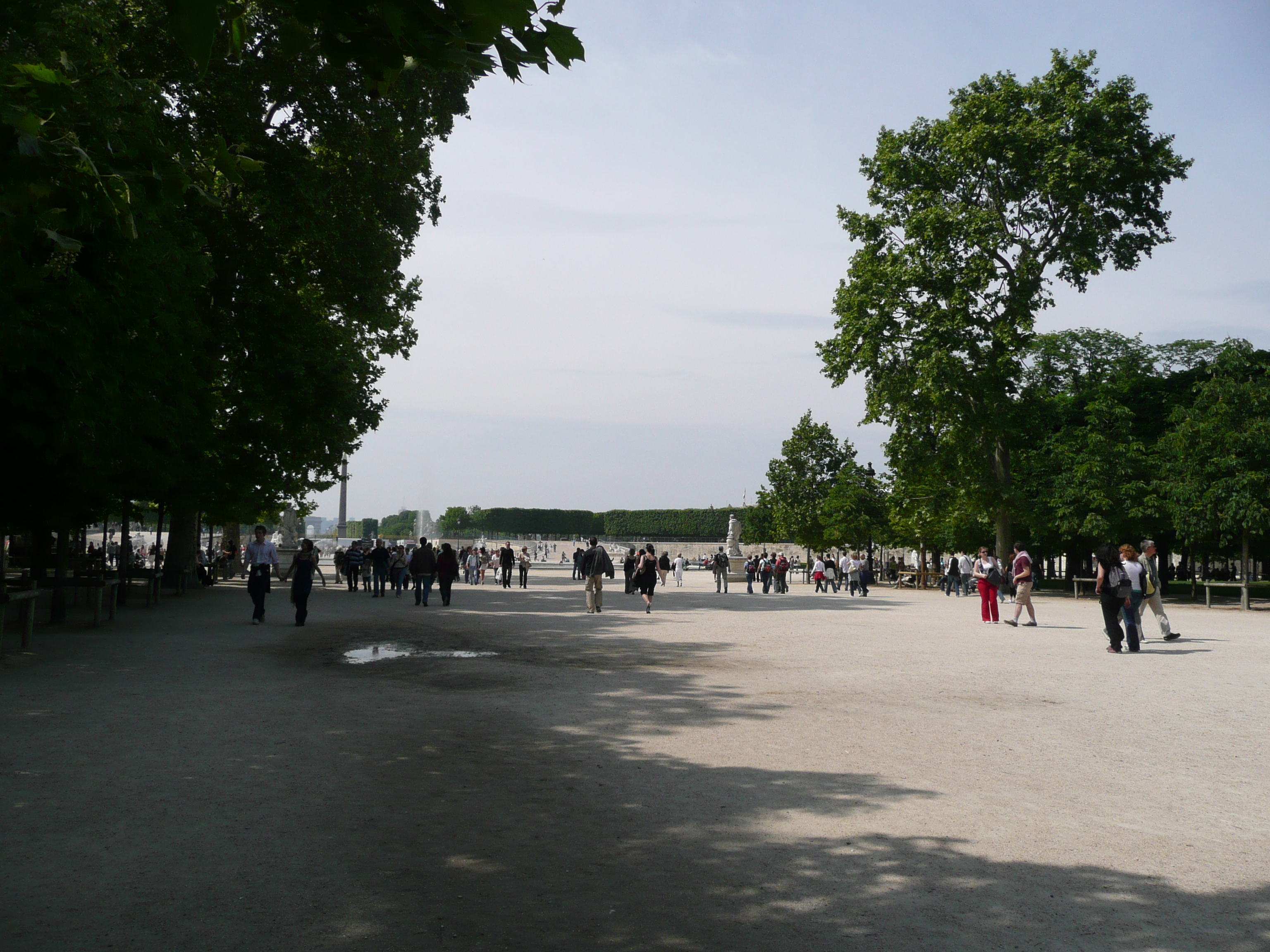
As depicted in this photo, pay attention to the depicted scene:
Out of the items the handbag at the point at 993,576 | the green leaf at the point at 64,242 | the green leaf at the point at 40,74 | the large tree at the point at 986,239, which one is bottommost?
the handbag at the point at 993,576

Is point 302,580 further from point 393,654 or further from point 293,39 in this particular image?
point 293,39

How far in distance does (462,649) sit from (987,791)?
28.6 feet

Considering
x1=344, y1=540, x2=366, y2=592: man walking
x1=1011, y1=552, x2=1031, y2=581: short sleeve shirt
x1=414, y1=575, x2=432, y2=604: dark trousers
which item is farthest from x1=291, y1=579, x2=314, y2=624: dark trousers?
x1=344, y1=540, x2=366, y2=592: man walking

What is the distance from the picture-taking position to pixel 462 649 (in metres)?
13.7

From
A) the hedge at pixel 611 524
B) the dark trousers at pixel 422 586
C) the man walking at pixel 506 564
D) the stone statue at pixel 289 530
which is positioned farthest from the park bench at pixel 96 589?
the hedge at pixel 611 524

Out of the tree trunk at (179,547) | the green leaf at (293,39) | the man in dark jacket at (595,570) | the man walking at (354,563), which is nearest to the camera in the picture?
the green leaf at (293,39)

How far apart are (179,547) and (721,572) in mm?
17203

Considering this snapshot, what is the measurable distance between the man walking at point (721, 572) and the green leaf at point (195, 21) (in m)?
31.3

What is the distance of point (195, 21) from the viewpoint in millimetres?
2816

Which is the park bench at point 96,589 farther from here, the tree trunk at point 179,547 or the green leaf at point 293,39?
the green leaf at point 293,39

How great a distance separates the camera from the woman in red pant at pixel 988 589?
20.3 meters

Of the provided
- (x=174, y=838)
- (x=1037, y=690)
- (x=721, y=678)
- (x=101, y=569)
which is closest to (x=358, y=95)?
(x=101, y=569)

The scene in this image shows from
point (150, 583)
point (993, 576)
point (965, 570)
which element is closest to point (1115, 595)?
point (993, 576)

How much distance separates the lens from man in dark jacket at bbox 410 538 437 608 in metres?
23.0
